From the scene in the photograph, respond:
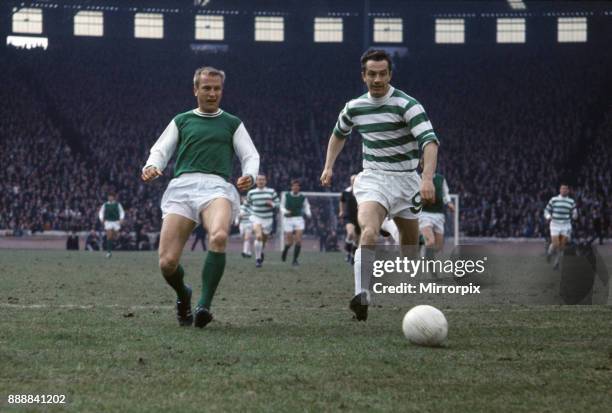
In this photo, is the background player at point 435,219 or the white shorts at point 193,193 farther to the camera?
the background player at point 435,219

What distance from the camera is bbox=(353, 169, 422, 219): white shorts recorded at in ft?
24.9

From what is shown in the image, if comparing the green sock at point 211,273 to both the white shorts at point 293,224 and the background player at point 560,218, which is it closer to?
the white shorts at point 293,224

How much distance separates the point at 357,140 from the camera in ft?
141

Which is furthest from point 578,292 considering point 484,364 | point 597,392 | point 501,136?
point 501,136

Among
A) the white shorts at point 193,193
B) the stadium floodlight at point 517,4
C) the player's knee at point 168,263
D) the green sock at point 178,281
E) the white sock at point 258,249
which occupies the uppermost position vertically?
the stadium floodlight at point 517,4

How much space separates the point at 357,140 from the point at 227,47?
1280 cm

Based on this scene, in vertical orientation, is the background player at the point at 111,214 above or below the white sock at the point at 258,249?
above

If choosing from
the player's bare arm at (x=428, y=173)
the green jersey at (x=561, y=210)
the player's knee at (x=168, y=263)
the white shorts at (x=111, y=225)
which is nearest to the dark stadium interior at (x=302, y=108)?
the white shorts at (x=111, y=225)

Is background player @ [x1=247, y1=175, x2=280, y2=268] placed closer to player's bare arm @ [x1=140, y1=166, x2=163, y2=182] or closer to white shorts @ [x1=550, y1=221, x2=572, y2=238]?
white shorts @ [x1=550, y1=221, x2=572, y2=238]

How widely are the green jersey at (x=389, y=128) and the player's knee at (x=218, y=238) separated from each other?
1.43 meters

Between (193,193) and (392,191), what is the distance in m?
1.66

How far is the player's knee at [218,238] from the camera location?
23.5 feet

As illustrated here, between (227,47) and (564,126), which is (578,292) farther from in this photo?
(227,47)

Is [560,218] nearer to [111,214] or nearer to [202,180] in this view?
[111,214]
